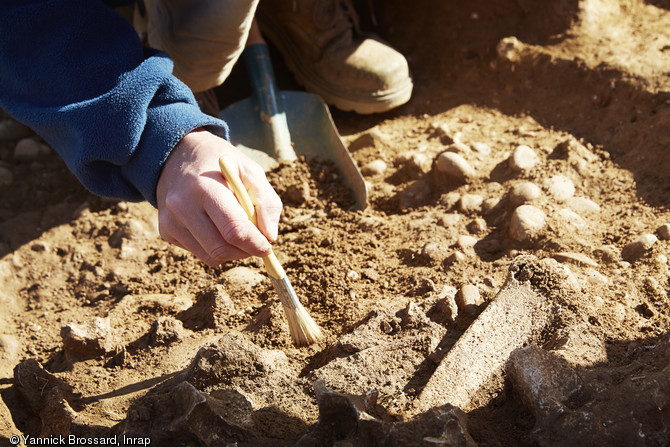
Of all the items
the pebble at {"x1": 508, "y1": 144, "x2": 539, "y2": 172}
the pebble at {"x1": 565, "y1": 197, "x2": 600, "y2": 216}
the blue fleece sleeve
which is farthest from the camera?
the pebble at {"x1": 508, "y1": 144, "x2": 539, "y2": 172}

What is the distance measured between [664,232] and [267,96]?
1615 mm

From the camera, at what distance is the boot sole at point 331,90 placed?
2.76 meters

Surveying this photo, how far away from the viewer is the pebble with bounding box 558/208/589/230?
195 cm

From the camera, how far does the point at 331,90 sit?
2.87m

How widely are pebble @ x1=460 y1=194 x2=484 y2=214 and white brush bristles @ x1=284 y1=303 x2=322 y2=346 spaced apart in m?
0.73

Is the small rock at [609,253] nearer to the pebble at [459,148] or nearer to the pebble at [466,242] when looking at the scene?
the pebble at [466,242]

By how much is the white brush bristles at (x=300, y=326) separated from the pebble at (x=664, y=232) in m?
1.05

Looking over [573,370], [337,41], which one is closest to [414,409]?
[573,370]

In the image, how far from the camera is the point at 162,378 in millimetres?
1634

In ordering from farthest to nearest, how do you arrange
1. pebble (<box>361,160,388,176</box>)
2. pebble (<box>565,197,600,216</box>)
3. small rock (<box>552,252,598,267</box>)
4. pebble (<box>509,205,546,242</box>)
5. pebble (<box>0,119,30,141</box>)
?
pebble (<box>0,119,30,141</box>)
pebble (<box>361,160,388,176</box>)
pebble (<box>565,197,600,216</box>)
pebble (<box>509,205,546,242</box>)
small rock (<box>552,252,598,267</box>)

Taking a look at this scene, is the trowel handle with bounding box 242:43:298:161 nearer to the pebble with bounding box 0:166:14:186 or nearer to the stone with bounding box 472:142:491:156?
the stone with bounding box 472:142:491:156

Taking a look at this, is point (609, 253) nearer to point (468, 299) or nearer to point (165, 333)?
point (468, 299)

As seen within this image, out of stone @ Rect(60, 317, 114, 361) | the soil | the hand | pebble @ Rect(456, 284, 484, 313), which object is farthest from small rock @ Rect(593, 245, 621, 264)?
stone @ Rect(60, 317, 114, 361)

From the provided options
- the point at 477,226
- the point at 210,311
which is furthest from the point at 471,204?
the point at 210,311
